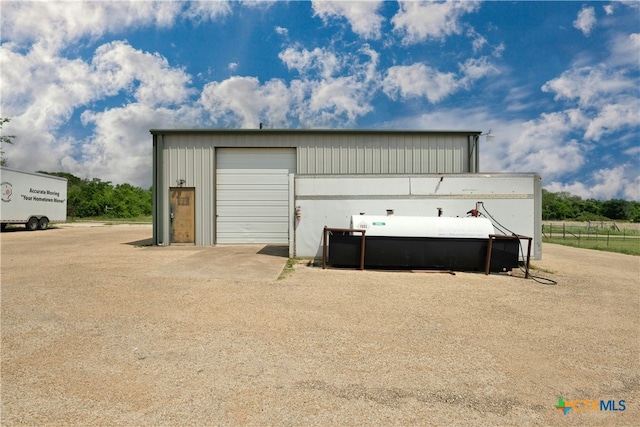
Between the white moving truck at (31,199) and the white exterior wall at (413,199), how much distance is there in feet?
62.8

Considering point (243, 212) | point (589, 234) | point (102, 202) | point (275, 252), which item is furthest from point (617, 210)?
point (102, 202)

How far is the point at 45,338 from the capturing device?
4293mm

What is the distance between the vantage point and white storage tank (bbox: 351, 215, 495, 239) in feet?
30.2

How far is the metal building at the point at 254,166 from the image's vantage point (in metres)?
14.4

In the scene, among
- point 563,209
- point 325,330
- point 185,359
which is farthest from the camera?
point 563,209

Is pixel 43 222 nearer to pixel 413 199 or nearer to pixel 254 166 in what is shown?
pixel 254 166

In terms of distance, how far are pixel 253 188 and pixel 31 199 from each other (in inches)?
650

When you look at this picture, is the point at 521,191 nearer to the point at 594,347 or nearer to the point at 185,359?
the point at 594,347

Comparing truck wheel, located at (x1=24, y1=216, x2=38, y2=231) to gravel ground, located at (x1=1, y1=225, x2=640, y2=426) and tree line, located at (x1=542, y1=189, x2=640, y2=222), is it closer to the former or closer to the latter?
gravel ground, located at (x1=1, y1=225, x2=640, y2=426)

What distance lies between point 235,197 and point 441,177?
Answer: 8.51 metres

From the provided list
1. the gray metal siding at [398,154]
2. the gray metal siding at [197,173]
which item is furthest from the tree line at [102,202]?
the gray metal siding at [398,154]

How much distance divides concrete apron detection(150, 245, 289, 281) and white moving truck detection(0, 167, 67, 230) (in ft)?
46.2

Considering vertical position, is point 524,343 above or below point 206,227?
below

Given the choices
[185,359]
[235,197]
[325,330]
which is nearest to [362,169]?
[235,197]
